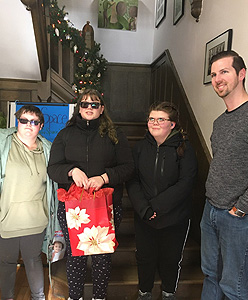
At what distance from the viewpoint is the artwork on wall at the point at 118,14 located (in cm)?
408

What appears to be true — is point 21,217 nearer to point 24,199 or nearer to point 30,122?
point 24,199

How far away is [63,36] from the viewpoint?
10.6ft

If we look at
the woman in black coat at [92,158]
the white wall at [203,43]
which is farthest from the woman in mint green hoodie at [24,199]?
the white wall at [203,43]

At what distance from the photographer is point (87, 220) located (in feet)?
4.60

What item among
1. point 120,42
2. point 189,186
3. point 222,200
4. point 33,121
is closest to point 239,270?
point 222,200

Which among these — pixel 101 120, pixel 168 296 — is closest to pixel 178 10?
pixel 101 120

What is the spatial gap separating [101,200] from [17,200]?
0.53 metres

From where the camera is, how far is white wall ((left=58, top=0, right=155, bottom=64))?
4.05 m

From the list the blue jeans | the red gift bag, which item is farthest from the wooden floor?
the blue jeans

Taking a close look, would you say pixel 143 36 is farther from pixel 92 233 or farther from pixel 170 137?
pixel 92 233

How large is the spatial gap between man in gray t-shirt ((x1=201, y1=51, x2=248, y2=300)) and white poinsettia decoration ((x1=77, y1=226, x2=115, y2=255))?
0.59m

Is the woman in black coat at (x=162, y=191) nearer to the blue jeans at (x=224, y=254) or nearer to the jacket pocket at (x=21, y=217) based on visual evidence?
the blue jeans at (x=224, y=254)

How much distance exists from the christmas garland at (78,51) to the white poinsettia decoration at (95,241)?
2236 millimetres

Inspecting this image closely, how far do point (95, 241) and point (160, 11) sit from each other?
3.62 metres
